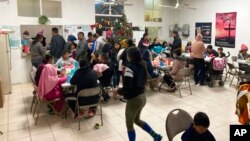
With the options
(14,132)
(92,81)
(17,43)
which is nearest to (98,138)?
(92,81)

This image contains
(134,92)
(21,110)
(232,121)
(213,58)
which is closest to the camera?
(134,92)

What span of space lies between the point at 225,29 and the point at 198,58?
3.60 metres

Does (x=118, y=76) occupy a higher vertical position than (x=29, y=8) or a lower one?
lower

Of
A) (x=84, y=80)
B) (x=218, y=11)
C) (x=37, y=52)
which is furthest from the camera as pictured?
(x=218, y=11)

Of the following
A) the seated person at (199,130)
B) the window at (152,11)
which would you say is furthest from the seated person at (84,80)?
the window at (152,11)

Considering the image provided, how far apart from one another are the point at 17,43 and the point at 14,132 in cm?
374

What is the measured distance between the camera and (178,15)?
11367 mm

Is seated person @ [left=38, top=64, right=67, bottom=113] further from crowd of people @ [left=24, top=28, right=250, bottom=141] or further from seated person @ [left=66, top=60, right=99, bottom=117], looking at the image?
seated person @ [left=66, top=60, right=99, bottom=117]

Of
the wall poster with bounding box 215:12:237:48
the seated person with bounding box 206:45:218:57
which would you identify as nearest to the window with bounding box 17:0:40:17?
the seated person with bounding box 206:45:218:57

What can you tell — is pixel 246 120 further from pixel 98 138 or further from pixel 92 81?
pixel 92 81

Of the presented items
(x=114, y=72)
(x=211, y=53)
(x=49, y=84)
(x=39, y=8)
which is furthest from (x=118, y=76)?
(x=39, y=8)

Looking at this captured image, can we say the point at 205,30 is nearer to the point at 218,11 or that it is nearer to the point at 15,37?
the point at 218,11

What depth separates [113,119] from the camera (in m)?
4.23

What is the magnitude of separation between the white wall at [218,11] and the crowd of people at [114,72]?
204 centimetres
